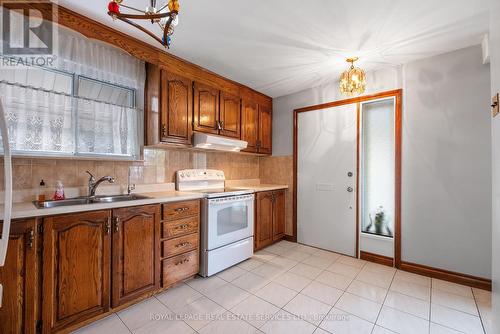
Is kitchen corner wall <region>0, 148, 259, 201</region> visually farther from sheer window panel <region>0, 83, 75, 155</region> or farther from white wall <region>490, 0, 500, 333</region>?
white wall <region>490, 0, 500, 333</region>

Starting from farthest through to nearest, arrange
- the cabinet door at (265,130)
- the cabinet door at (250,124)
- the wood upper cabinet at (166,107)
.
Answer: the cabinet door at (265,130) < the cabinet door at (250,124) < the wood upper cabinet at (166,107)

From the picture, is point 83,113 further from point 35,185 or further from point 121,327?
point 121,327

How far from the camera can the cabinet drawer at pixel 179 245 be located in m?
2.02

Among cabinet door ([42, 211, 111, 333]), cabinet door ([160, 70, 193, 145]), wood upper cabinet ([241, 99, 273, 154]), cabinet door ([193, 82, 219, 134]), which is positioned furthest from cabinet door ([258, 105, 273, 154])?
cabinet door ([42, 211, 111, 333])

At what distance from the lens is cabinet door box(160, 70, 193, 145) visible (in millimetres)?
2266

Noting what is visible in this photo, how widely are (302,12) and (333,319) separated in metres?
2.40

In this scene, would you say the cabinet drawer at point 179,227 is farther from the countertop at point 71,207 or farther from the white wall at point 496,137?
the white wall at point 496,137

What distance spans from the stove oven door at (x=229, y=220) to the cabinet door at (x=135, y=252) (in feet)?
1.79

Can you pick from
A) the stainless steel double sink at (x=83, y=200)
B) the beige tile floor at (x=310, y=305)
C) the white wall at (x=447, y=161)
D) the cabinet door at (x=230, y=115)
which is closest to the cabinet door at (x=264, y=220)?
the beige tile floor at (x=310, y=305)

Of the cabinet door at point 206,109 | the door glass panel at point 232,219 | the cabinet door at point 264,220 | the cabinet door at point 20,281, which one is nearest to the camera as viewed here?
the cabinet door at point 20,281

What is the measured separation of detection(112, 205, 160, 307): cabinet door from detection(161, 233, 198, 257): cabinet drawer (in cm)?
8

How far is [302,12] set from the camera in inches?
67.4

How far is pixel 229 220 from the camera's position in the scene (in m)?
2.52

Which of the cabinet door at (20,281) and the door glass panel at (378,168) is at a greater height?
the door glass panel at (378,168)
